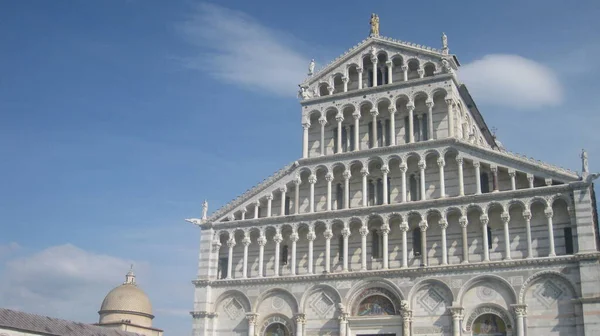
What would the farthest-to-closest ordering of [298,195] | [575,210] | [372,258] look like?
[298,195]
[372,258]
[575,210]


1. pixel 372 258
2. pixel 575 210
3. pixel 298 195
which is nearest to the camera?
pixel 575 210

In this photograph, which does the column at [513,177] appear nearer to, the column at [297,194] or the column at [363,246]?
the column at [363,246]

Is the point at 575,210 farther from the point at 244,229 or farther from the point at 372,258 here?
the point at 244,229

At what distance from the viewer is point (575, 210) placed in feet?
96.4

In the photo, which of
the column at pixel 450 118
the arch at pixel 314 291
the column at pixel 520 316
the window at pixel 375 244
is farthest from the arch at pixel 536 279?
the arch at pixel 314 291

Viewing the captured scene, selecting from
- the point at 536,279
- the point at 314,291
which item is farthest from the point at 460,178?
the point at 314,291

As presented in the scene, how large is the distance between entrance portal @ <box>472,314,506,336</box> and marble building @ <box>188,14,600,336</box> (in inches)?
1.7

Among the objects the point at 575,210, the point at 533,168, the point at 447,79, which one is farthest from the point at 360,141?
the point at 575,210

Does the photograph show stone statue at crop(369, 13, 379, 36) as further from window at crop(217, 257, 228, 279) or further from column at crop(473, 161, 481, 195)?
window at crop(217, 257, 228, 279)

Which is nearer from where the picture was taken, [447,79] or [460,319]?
[460,319]

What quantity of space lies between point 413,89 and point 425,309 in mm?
10821

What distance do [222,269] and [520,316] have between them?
49.8ft

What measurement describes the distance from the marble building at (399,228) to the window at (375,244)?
11cm

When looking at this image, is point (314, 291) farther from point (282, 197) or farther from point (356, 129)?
point (356, 129)
